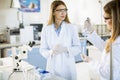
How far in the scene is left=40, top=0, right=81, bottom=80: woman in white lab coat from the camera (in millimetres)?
2045

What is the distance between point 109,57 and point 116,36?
0.16m

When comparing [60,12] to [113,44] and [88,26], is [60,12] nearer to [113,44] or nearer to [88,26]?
[88,26]

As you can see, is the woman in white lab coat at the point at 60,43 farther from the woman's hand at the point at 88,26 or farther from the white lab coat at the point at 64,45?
the woman's hand at the point at 88,26

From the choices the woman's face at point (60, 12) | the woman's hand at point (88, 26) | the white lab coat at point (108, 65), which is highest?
the woman's face at point (60, 12)

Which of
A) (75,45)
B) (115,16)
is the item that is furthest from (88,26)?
(115,16)

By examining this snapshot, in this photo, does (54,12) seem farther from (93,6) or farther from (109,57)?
(93,6)

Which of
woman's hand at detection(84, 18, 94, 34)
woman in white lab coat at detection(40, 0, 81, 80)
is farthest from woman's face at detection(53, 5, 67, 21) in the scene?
woman's hand at detection(84, 18, 94, 34)

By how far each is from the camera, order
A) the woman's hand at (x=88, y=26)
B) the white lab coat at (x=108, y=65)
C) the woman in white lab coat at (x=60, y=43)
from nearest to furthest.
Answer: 1. the white lab coat at (x=108, y=65)
2. the woman's hand at (x=88, y=26)
3. the woman in white lab coat at (x=60, y=43)

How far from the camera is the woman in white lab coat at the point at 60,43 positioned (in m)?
2.04

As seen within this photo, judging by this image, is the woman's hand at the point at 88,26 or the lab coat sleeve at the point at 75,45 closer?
the woman's hand at the point at 88,26

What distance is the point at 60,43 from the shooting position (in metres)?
2.06

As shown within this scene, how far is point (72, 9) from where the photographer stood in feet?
19.4

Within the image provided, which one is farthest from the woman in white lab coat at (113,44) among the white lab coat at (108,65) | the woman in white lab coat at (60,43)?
the woman in white lab coat at (60,43)

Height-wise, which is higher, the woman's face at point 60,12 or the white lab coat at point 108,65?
the woman's face at point 60,12
